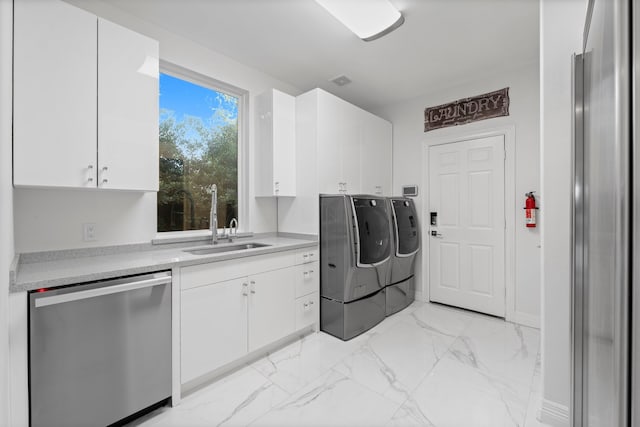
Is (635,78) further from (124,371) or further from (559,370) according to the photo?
(124,371)

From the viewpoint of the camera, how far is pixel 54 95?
5.08 ft

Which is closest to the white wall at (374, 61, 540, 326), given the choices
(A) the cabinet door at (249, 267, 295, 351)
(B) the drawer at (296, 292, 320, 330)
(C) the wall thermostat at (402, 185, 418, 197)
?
(C) the wall thermostat at (402, 185, 418, 197)

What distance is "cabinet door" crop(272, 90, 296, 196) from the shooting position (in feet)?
9.37

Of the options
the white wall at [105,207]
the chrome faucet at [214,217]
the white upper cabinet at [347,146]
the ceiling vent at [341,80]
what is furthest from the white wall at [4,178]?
the ceiling vent at [341,80]

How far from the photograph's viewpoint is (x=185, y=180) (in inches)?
102

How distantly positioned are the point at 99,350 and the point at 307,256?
1.64 meters

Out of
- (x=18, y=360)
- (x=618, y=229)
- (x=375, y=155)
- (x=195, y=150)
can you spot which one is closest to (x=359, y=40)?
(x=375, y=155)

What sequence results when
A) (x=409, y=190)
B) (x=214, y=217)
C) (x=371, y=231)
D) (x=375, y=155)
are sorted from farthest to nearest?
(x=409, y=190) < (x=375, y=155) < (x=371, y=231) < (x=214, y=217)

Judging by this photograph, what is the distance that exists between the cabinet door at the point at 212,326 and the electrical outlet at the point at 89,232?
81 cm

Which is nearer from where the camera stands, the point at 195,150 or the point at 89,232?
the point at 89,232

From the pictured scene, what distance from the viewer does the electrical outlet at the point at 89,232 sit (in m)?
1.93

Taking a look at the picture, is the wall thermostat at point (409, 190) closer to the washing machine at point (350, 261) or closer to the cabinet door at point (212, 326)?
the washing machine at point (350, 261)

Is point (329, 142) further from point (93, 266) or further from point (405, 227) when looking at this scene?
point (93, 266)

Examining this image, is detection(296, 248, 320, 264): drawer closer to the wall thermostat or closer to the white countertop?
the white countertop
